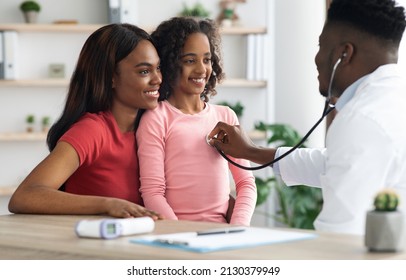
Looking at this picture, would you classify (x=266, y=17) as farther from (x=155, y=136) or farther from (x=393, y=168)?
(x=393, y=168)

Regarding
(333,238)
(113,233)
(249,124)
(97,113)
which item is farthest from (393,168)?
(249,124)

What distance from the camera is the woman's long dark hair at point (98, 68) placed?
7.83ft

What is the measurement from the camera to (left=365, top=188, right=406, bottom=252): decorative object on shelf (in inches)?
54.4

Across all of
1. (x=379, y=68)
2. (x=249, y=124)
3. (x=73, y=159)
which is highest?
(x=379, y=68)

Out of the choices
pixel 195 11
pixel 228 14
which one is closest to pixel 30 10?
pixel 195 11

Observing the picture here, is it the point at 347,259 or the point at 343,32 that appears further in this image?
the point at 343,32

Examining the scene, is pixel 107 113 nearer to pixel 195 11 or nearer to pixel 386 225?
pixel 386 225

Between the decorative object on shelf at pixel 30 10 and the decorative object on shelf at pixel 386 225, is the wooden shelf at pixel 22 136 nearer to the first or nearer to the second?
the decorative object on shelf at pixel 30 10

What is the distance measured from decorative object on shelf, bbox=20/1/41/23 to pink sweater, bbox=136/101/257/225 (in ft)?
10.1

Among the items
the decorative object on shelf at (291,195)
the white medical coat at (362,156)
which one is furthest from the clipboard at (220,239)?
A: the decorative object on shelf at (291,195)

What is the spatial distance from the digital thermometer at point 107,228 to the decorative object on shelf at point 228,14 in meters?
3.92

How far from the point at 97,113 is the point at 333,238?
1.04 metres

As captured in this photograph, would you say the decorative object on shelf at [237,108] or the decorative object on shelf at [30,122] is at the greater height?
the decorative object on shelf at [237,108]

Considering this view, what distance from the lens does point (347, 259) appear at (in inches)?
53.6
